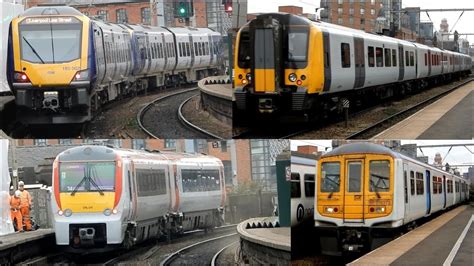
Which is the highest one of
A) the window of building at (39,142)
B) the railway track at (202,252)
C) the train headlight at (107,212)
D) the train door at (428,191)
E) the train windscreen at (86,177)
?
the window of building at (39,142)

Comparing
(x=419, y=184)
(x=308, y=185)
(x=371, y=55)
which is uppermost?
(x=371, y=55)

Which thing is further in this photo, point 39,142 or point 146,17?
point 39,142

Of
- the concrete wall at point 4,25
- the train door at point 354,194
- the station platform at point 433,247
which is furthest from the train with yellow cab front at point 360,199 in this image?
the concrete wall at point 4,25

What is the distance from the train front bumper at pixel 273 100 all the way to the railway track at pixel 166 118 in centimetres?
38

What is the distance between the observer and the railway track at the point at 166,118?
19.1 ft

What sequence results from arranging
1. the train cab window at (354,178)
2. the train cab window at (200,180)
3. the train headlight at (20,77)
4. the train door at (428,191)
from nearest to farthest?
the train headlight at (20,77) < the train cab window at (200,180) < the train cab window at (354,178) < the train door at (428,191)

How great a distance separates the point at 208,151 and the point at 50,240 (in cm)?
168

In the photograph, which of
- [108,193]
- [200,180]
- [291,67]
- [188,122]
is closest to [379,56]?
[291,67]

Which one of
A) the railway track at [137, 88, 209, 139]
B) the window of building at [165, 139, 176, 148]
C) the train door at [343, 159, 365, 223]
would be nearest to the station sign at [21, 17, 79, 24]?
the railway track at [137, 88, 209, 139]

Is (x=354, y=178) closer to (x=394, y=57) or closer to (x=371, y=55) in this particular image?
(x=371, y=55)

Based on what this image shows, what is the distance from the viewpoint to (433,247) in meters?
6.66

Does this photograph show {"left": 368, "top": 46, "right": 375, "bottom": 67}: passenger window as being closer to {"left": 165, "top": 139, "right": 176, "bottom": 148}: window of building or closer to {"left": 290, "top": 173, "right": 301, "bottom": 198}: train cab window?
{"left": 290, "top": 173, "right": 301, "bottom": 198}: train cab window

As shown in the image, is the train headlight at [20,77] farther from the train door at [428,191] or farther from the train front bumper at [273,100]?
the train door at [428,191]

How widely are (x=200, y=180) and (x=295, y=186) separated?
0.93 meters
